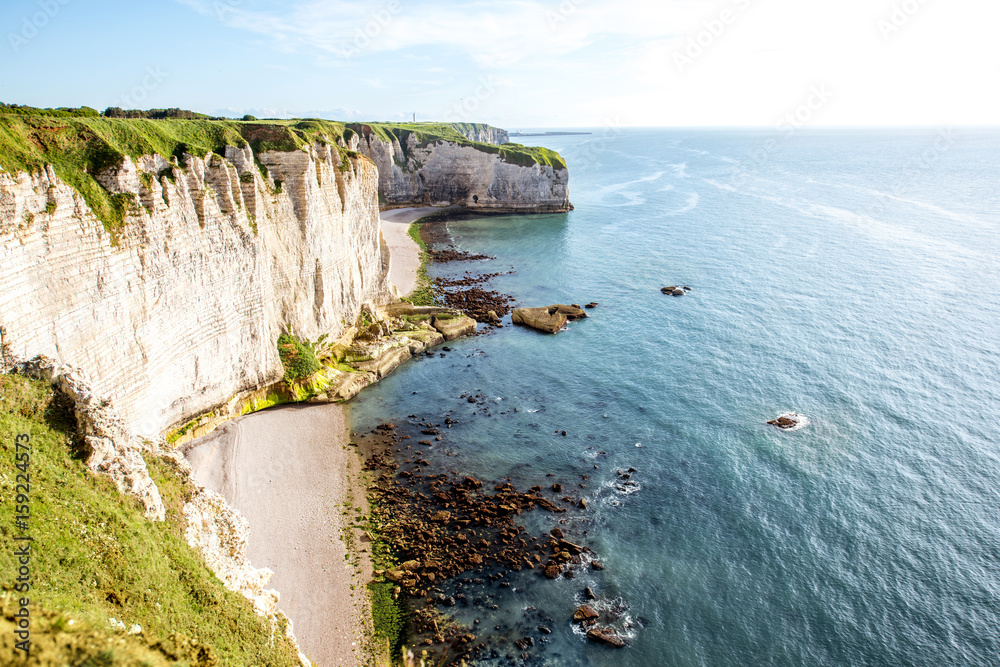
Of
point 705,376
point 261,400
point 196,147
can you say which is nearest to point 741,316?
point 705,376

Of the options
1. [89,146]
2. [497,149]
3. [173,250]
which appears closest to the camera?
[89,146]

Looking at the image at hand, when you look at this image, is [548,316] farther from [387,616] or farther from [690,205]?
[690,205]

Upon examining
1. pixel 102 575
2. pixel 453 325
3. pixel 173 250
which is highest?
pixel 173 250

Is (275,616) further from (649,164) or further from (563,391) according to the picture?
(649,164)

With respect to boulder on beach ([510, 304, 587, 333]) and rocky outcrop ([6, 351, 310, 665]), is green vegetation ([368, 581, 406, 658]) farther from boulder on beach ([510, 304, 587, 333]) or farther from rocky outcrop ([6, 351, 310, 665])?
boulder on beach ([510, 304, 587, 333])

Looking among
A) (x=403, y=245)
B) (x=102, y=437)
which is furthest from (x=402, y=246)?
(x=102, y=437)

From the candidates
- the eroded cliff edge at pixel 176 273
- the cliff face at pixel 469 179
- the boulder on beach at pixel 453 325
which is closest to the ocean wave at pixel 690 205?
the cliff face at pixel 469 179

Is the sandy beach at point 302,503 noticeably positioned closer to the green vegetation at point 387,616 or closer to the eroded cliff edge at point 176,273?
the green vegetation at point 387,616
